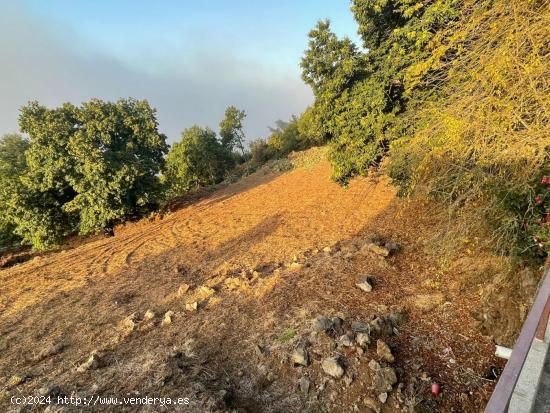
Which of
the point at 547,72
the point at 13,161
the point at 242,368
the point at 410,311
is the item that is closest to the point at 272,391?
the point at 242,368

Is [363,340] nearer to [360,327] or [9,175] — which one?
[360,327]

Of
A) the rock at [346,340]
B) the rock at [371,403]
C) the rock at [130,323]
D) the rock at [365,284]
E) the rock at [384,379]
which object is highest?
the rock at [130,323]

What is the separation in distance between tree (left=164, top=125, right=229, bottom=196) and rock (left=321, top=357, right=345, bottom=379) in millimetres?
18412

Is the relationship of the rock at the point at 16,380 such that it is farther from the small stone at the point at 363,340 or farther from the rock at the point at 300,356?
the small stone at the point at 363,340

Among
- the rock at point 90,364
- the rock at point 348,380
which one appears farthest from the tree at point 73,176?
the rock at point 348,380

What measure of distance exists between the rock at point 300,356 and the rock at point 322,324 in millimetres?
469

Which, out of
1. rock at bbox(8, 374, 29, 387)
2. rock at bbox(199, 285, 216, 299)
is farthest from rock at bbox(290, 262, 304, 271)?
rock at bbox(8, 374, 29, 387)

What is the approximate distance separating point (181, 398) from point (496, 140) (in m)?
5.49

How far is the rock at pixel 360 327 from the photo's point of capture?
439cm

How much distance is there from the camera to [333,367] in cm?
382

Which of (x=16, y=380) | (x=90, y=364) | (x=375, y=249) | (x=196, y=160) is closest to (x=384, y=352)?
(x=375, y=249)

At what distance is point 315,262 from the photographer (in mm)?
7383

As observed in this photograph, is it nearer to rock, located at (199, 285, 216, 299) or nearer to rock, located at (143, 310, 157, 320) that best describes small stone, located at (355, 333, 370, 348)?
rock, located at (199, 285, 216, 299)

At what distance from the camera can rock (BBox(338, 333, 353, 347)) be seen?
4.18m
